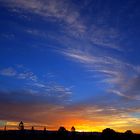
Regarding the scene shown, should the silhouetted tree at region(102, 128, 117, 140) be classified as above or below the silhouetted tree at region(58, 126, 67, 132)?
below

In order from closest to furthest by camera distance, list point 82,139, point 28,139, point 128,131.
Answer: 1. point 28,139
2. point 82,139
3. point 128,131

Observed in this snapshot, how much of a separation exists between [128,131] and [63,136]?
89.2ft

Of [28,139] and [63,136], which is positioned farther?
[63,136]

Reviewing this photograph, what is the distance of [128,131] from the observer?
83.4 metres

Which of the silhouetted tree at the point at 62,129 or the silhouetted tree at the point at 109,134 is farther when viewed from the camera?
the silhouetted tree at the point at 62,129

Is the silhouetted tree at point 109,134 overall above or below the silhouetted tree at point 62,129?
below

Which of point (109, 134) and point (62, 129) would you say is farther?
point (62, 129)

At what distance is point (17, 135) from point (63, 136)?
929 cm

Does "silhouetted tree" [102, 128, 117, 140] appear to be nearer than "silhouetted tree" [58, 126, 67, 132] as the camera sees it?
Yes

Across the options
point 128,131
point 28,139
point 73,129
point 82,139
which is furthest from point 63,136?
point 128,131

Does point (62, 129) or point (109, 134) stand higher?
A: point (62, 129)

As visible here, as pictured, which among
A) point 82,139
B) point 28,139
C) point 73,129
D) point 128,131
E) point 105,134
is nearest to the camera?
point 28,139

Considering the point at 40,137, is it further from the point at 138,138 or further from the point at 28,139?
the point at 138,138

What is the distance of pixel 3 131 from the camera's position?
68.0m
